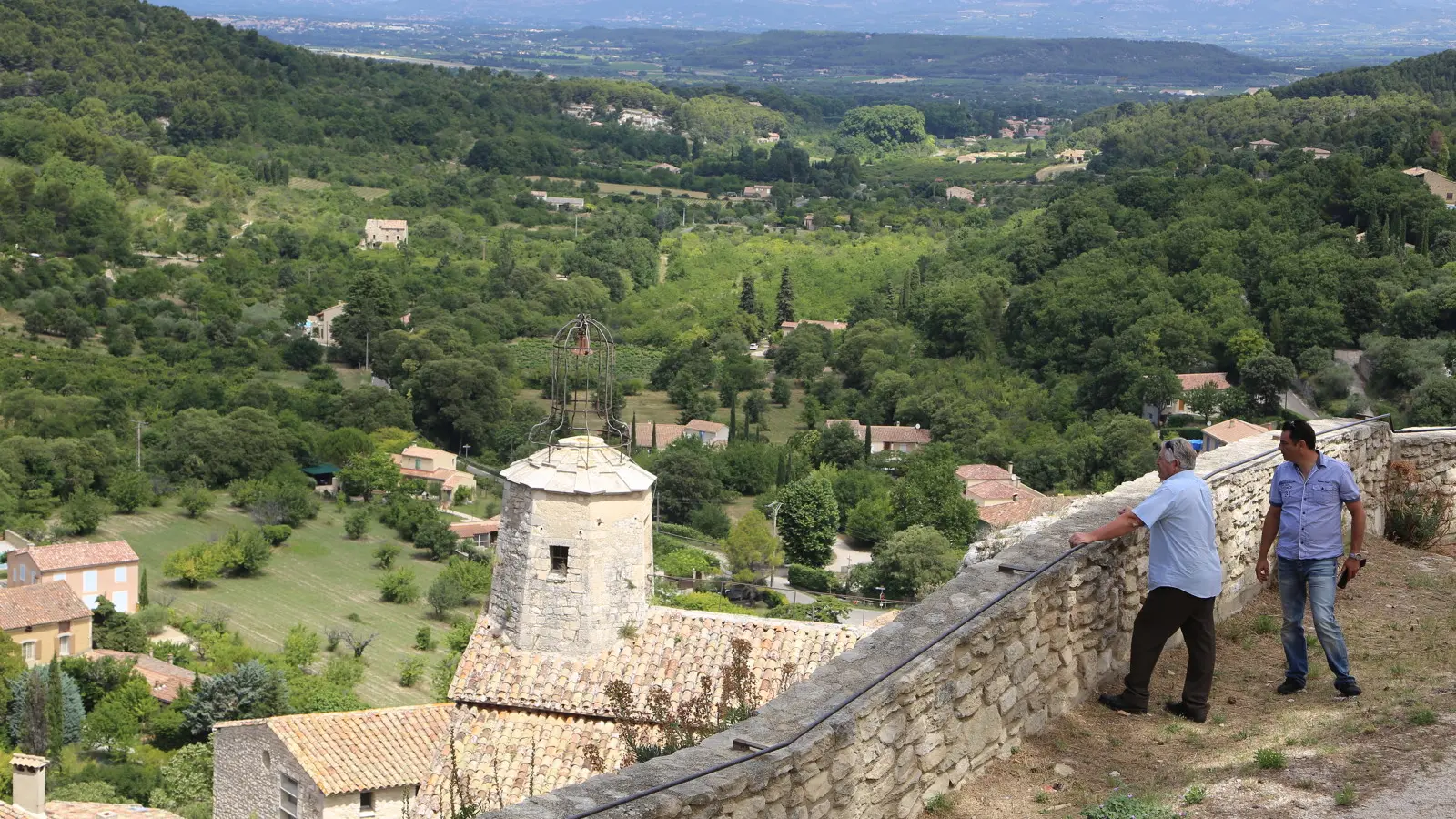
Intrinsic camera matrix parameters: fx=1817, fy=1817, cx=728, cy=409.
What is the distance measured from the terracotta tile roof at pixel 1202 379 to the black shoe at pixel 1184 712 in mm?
45509

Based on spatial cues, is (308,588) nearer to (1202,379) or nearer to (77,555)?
(77,555)

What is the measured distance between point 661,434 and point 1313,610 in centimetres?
4839

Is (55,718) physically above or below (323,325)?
above

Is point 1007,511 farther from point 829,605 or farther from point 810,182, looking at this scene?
point 810,182

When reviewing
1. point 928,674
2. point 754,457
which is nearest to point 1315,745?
point 928,674

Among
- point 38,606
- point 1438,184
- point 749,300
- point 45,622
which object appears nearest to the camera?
point 45,622

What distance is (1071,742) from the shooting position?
21.2ft

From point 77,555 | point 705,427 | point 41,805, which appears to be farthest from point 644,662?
point 705,427

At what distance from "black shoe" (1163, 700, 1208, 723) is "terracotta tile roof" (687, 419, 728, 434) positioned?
4858 cm

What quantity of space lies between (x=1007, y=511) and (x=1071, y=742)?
37.6 m

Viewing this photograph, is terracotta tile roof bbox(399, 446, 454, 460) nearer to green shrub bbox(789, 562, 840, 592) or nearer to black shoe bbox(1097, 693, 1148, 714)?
green shrub bbox(789, 562, 840, 592)

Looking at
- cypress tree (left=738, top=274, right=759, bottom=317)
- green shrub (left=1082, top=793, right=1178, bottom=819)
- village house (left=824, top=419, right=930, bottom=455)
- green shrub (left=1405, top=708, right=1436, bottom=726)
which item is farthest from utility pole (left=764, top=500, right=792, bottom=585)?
green shrub (left=1082, top=793, right=1178, bottom=819)

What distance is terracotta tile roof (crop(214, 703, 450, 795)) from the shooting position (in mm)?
14391

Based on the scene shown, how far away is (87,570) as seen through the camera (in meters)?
35.8
